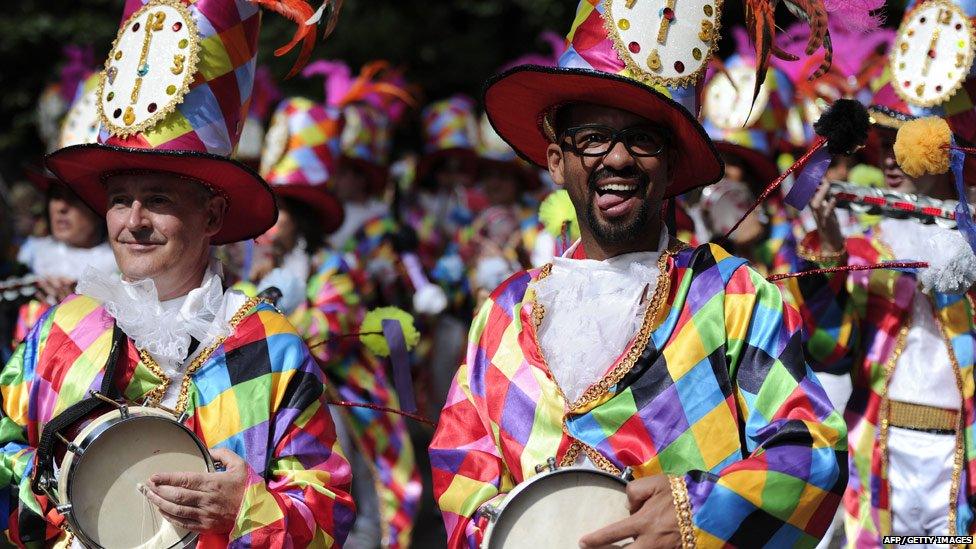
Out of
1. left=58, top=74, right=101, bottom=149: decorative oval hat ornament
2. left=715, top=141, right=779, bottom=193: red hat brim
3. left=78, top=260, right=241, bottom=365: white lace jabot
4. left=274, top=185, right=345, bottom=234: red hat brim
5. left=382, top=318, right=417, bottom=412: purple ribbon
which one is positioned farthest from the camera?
left=274, top=185, right=345, bottom=234: red hat brim

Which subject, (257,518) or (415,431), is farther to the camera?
(415,431)

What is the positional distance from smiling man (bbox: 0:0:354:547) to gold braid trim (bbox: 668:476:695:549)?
1.13 metres

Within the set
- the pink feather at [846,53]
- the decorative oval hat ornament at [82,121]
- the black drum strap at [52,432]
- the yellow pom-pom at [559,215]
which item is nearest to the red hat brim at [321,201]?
the decorative oval hat ornament at [82,121]

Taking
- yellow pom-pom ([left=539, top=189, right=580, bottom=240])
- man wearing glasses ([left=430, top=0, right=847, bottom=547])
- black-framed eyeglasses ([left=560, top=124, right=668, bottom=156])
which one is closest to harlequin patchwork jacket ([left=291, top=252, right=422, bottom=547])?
yellow pom-pom ([left=539, top=189, right=580, bottom=240])

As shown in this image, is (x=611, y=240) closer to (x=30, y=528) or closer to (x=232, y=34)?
(x=232, y=34)

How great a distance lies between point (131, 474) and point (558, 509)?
122cm

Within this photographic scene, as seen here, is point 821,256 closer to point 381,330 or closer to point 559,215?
point 559,215

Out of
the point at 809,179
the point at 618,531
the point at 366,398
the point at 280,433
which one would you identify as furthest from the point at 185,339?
the point at 366,398

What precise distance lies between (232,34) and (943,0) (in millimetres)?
2816

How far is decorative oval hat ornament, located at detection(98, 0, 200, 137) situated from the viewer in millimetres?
3977

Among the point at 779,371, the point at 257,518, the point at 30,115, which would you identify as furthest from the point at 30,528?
the point at 30,115

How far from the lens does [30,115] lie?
52.8ft

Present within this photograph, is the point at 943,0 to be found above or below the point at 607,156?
above

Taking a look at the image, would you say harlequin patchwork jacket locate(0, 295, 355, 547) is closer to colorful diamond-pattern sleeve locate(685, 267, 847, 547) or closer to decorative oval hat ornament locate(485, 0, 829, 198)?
decorative oval hat ornament locate(485, 0, 829, 198)
